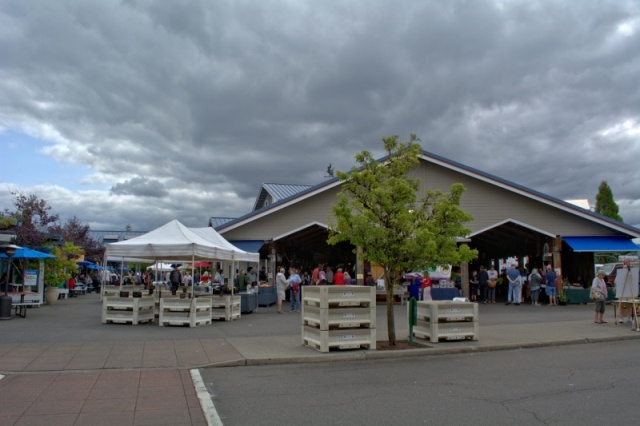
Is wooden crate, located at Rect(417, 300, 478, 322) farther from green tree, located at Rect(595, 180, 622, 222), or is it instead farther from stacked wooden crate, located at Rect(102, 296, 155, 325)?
green tree, located at Rect(595, 180, 622, 222)

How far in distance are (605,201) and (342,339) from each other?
206 ft

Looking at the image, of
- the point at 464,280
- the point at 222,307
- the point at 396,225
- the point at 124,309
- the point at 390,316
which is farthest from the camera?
the point at 464,280

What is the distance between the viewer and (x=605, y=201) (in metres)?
64.3

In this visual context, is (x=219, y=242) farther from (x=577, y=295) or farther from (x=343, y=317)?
(x=577, y=295)

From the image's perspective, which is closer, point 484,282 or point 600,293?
point 600,293

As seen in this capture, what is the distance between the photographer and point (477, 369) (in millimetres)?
9672

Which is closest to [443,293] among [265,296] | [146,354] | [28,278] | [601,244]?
[265,296]

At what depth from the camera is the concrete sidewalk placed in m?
6.93

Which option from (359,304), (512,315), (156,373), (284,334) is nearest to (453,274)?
(512,315)

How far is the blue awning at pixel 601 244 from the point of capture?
25250mm

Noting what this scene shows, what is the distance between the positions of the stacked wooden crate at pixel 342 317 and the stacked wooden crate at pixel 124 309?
705 centimetres

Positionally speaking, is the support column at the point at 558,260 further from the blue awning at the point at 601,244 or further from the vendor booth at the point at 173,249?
the vendor booth at the point at 173,249

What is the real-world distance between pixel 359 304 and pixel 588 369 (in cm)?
441

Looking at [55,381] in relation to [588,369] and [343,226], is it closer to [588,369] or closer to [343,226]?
[343,226]
